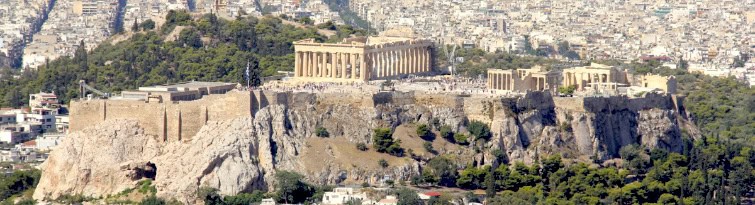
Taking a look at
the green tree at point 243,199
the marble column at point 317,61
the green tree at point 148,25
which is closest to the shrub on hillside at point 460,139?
the marble column at point 317,61

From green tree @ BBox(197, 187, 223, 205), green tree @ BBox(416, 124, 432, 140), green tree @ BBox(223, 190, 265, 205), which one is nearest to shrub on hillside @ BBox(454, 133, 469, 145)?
green tree @ BBox(416, 124, 432, 140)

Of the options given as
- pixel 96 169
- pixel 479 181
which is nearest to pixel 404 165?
pixel 479 181

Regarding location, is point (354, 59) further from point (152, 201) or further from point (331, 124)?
point (152, 201)

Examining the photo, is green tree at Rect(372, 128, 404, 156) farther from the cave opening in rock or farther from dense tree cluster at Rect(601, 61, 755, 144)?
dense tree cluster at Rect(601, 61, 755, 144)

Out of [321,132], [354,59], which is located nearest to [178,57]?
[354,59]

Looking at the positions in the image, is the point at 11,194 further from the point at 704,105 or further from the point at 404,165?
the point at 704,105

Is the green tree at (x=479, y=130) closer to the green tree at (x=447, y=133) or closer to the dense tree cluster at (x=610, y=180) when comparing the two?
the green tree at (x=447, y=133)
